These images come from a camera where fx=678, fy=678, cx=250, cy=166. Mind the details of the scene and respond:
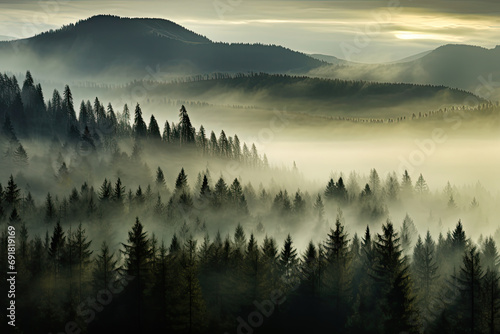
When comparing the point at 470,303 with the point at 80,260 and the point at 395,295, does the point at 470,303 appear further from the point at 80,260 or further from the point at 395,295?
the point at 80,260

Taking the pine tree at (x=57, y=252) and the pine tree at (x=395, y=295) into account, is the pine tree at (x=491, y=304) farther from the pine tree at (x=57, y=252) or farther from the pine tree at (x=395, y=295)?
the pine tree at (x=57, y=252)

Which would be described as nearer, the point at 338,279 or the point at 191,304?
the point at 191,304

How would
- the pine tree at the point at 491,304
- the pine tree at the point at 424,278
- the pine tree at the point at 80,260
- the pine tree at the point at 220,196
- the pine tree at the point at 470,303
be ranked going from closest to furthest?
the pine tree at the point at 491,304, the pine tree at the point at 470,303, the pine tree at the point at 424,278, the pine tree at the point at 80,260, the pine tree at the point at 220,196

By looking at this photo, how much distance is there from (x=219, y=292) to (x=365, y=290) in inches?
999

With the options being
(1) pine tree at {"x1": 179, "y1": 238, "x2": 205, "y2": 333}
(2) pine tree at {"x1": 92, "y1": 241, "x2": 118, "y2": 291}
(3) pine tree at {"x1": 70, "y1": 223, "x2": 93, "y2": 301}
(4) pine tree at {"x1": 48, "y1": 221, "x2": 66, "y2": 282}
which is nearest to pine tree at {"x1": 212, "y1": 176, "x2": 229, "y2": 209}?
(4) pine tree at {"x1": 48, "y1": 221, "x2": 66, "y2": 282}

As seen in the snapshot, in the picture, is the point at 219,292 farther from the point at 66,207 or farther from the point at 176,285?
the point at 66,207

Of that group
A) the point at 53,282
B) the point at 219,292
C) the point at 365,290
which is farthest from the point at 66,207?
the point at 365,290

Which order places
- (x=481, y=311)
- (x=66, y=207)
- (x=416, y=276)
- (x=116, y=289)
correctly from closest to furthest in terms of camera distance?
(x=481, y=311), (x=116, y=289), (x=416, y=276), (x=66, y=207)

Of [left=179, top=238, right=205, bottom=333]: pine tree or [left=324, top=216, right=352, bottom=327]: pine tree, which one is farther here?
[left=324, top=216, right=352, bottom=327]: pine tree

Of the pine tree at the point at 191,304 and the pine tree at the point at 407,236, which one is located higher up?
the pine tree at the point at 191,304

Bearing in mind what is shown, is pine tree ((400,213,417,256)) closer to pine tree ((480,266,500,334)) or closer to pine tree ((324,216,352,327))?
pine tree ((324,216,352,327))

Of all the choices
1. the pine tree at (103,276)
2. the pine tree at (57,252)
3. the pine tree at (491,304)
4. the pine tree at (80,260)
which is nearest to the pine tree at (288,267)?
the pine tree at (103,276)

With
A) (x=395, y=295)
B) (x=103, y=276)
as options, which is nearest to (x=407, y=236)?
(x=395, y=295)

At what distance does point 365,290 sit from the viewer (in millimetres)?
112438
